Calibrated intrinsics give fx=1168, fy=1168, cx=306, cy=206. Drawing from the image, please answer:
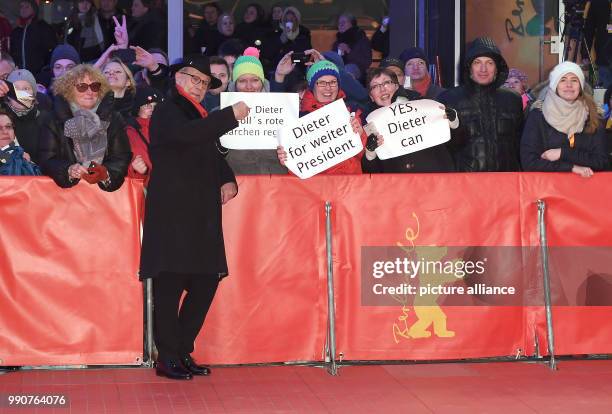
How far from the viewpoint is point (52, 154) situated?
8.48 m

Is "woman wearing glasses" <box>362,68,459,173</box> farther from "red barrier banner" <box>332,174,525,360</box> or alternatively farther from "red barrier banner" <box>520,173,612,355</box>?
"red barrier banner" <box>520,173,612,355</box>

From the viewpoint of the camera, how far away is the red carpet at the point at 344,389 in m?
7.46

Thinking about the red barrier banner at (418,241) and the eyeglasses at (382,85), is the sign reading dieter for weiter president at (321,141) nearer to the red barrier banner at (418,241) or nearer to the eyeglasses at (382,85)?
the red barrier banner at (418,241)

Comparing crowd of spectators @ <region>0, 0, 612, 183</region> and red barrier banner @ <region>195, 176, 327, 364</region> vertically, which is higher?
crowd of spectators @ <region>0, 0, 612, 183</region>

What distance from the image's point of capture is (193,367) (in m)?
8.53

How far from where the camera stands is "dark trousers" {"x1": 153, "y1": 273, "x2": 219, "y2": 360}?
27.3 ft

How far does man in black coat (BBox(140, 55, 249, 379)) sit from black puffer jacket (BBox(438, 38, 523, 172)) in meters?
2.16

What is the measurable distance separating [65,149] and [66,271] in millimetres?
901

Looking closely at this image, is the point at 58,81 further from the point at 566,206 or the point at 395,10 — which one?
the point at 395,10

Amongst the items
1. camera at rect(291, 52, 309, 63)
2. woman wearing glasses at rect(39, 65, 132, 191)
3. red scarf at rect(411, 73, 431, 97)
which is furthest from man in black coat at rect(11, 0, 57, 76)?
woman wearing glasses at rect(39, 65, 132, 191)

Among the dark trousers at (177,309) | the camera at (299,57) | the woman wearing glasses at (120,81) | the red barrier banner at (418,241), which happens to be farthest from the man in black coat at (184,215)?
the camera at (299,57)

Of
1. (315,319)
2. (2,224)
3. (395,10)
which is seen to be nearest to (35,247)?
(2,224)

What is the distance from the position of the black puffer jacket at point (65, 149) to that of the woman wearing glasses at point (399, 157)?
192 centimetres

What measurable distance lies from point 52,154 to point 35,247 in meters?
0.71
